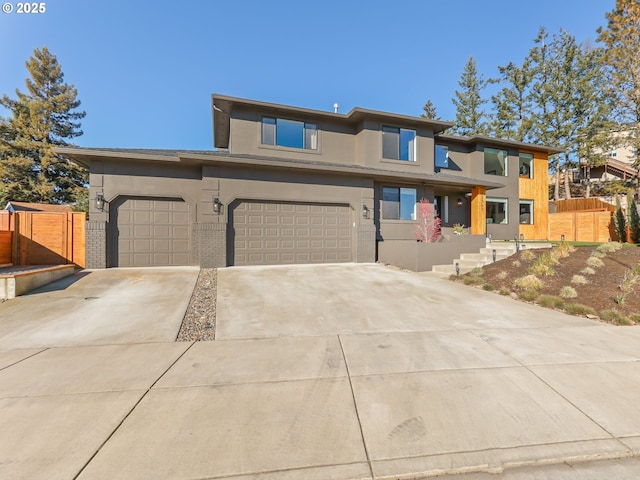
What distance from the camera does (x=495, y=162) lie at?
15.7 m

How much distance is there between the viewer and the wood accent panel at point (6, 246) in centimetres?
865

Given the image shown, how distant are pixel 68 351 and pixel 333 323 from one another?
147 inches

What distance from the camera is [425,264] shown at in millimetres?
9938

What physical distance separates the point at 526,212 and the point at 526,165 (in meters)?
2.80

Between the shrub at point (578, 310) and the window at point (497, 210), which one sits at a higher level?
the window at point (497, 210)

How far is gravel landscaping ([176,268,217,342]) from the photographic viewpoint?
430 cm

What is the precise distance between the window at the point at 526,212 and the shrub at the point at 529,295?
11.9 m

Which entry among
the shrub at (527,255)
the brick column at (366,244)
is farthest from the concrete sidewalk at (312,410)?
the brick column at (366,244)

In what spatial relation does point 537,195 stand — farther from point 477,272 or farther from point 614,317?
point 614,317

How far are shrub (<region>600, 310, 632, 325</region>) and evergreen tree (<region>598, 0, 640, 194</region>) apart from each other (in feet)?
61.0

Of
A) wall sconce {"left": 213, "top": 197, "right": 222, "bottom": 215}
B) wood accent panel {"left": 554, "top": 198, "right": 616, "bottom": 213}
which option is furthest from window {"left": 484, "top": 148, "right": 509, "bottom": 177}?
wall sconce {"left": 213, "top": 197, "right": 222, "bottom": 215}

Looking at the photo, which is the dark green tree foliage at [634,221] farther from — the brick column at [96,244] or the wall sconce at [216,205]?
the brick column at [96,244]

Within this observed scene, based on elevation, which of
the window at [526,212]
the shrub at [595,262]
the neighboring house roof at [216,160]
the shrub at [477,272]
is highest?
the neighboring house roof at [216,160]

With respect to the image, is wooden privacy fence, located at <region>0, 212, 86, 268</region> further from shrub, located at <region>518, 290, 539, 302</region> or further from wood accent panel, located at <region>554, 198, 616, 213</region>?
wood accent panel, located at <region>554, 198, 616, 213</region>
